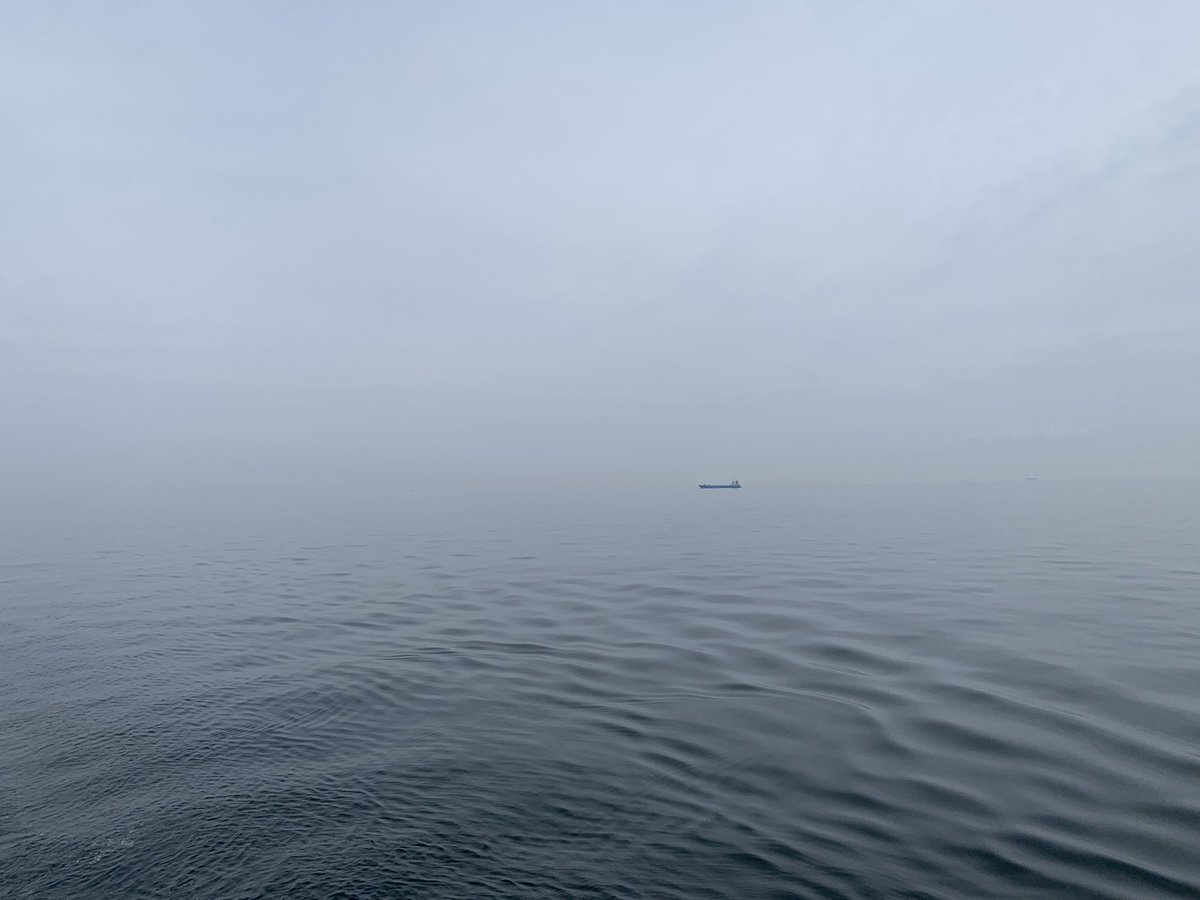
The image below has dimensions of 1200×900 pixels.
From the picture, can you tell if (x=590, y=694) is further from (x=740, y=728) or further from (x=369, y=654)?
(x=369, y=654)

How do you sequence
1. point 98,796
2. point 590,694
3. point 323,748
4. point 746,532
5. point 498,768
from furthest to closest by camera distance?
1. point 746,532
2. point 590,694
3. point 323,748
4. point 498,768
5. point 98,796

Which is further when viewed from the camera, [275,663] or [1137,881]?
[275,663]

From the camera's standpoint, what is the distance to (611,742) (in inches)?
404

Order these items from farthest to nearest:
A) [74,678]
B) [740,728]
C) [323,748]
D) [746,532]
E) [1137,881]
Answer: [746,532] < [74,678] < [740,728] < [323,748] < [1137,881]

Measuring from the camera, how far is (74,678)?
14.3 meters

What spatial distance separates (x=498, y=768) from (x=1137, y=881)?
279 inches

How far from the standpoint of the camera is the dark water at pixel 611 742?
22.4 ft

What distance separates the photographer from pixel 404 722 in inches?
439

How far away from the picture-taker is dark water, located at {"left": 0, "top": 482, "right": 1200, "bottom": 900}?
681cm

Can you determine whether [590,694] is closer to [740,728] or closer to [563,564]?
[740,728]

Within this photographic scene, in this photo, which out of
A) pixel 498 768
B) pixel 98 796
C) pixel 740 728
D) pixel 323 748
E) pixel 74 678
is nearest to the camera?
pixel 98 796

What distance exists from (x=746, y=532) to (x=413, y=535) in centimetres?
2334

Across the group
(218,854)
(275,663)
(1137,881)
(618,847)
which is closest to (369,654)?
(275,663)

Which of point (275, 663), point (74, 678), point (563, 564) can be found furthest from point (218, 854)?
point (563, 564)
